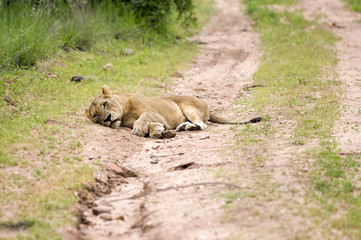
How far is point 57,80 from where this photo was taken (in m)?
9.69

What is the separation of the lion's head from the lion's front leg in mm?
309

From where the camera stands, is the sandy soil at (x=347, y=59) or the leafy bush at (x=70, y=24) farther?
the leafy bush at (x=70, y=24)

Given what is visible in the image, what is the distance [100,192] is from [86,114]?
2.61 meters

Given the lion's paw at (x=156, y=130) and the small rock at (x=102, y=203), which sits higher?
the small rock at (x=102, y=203)

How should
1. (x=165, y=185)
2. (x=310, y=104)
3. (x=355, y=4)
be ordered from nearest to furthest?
(x=165, y=185)
(x=310, y=104)
(x=355, y=4)

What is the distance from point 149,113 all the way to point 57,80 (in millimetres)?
2830

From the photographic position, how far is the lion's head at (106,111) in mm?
7545

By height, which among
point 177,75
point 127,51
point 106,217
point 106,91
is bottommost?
point 177,75

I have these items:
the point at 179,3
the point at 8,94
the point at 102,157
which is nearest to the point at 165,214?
the point at 102,157

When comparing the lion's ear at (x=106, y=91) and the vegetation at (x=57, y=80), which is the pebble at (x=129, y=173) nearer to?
the vegetation at (x=57, y=80)

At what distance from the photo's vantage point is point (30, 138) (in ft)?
21.2

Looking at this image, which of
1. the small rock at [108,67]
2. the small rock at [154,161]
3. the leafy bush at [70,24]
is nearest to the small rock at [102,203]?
the small rock at [154,161]

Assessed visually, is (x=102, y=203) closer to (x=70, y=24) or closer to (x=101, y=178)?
(x=101, y=178)

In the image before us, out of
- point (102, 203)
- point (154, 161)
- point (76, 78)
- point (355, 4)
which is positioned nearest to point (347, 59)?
point (76, 78)
